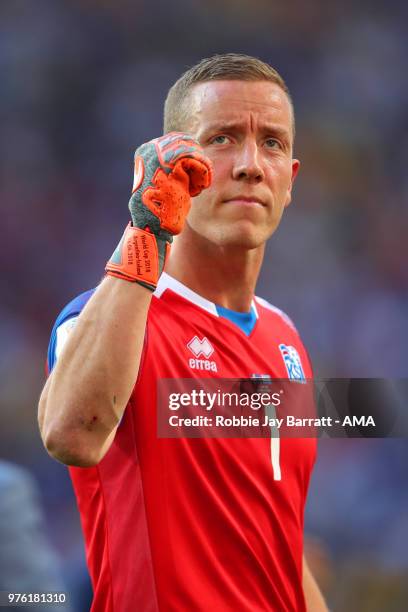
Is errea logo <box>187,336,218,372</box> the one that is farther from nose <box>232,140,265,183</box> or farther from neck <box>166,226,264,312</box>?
nose <box>232,140,265,183</box>

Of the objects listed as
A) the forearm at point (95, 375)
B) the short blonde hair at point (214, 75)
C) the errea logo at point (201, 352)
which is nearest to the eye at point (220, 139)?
the short blonde hair at point (214, 75)

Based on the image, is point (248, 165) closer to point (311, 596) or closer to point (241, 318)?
point (241, 318)

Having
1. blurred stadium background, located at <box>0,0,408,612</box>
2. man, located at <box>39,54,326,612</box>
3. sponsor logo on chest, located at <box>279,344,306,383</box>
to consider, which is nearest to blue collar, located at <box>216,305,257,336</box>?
man, located at <box>39,54,326,612</box>

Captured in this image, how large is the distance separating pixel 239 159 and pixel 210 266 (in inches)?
13.3

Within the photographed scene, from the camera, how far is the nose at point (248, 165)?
2.39 meters

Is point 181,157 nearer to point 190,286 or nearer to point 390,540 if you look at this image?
point 190,286

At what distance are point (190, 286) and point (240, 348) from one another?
0.79 ft

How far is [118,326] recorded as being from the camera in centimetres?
183

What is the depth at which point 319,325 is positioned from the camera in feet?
20.5

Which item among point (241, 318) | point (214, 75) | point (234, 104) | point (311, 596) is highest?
point (214, 75)

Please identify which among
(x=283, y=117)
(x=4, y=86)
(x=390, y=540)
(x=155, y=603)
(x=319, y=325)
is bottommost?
(x=155, y=603)

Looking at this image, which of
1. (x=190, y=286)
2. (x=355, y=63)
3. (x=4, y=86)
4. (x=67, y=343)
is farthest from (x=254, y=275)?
(x=355, y=63)

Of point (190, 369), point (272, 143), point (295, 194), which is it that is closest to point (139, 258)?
point (190, 369)

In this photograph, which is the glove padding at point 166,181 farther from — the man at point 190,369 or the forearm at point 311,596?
the forearm at point 311,596
